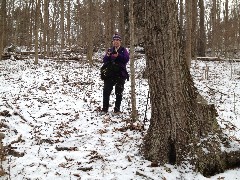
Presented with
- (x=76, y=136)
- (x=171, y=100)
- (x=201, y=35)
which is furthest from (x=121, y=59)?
(x=201, y=35)

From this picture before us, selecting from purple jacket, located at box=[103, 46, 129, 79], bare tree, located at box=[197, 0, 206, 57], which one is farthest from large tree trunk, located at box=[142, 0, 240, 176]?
bare tree, located at box=[197, 0, 206, 57]

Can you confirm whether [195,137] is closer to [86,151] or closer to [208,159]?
[208,159]

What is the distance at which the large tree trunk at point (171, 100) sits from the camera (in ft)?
12.8

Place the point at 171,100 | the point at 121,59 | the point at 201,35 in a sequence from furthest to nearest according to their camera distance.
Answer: the point at 201,35, the point at 121,59, the point at 171,100

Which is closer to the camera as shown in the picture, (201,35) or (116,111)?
(116,111)

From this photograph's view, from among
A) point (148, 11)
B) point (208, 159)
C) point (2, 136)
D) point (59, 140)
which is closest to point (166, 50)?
point (148, 11)

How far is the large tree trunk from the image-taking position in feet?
12.8

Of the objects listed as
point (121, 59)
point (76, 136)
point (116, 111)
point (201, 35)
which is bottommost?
point (76, 136)

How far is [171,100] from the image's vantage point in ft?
13.0

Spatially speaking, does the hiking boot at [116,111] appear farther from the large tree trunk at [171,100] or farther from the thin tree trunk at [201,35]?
the thin tree trunk at [201,35]

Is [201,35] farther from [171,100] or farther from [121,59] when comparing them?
[171,100]

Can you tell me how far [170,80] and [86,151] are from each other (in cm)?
183

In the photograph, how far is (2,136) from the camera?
5004mm

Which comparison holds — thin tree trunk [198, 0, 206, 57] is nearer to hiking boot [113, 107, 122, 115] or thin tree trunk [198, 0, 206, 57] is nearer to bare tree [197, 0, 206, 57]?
bare tree [197, 0, 206, 57]
